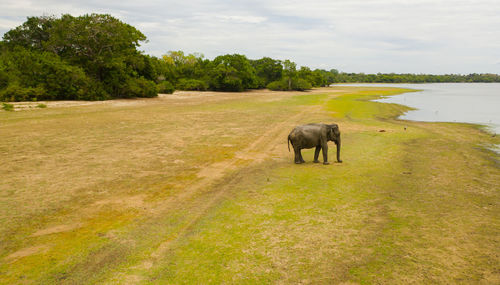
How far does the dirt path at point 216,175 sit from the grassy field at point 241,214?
49mm

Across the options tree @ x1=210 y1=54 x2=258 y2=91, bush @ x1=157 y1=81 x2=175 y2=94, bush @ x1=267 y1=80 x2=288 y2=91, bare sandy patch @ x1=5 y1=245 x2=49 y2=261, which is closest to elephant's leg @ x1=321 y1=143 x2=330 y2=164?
bare sandy patch @ x1=5 y1=245 x2=49 y2=261

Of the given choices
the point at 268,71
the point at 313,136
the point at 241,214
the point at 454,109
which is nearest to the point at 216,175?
the point at 241,214

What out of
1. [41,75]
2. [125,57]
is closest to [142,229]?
[41,75]

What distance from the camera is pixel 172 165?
12.4 m

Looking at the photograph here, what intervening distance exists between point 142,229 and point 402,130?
20.4 m

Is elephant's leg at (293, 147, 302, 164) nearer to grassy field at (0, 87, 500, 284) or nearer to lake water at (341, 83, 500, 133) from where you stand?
grassy field at (0, 87, 500, 284)

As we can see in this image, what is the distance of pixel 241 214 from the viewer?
25.9ft

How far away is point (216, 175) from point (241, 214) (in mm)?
3681

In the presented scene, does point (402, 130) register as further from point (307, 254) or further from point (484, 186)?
point (307, 254)

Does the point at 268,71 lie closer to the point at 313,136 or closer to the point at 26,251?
the point at 313,136

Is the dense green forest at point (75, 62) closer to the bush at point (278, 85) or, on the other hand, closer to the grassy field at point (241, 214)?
the grassy field at point (241, 214)

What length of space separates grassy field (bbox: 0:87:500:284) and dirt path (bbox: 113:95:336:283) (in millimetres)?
49

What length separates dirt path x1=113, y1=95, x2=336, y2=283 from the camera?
6.08 metres

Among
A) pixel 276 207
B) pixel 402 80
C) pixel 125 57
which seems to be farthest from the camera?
pixel 402 80
